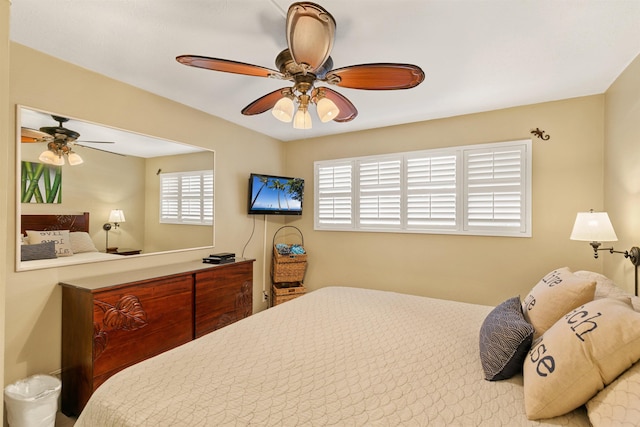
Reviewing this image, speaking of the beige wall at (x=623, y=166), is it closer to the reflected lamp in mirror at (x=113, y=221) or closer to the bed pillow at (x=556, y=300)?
the bed pillow at (x=556, y=300)

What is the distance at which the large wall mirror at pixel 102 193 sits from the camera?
6.62ft

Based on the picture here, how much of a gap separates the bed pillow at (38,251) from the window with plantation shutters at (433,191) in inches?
111

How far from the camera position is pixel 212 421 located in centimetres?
96

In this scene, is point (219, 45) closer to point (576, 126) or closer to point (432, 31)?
point (432, 31)

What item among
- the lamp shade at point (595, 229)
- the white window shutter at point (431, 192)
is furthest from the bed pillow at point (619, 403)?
the white window shutter at point (431, 192)

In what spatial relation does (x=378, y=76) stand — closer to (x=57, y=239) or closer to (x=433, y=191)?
(x=433, y=191)

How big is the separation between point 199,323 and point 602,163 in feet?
13.0

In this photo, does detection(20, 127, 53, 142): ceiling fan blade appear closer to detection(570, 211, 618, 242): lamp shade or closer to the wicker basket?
the wicker basket

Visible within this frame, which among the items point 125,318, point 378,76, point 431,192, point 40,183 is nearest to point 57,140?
point 40,183

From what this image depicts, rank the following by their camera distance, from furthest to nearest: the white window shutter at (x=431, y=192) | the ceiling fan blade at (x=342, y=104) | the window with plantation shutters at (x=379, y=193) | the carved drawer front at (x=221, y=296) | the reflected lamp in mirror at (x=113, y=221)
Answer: the window with plantation shutters at (x=379, y=193)
the white window shutter at (x=431, y=192)
the carved drawer front at (x=221, y=296)
the reflected lamp in mirror at (x=113, y=221)
the ceiling fan blade at (x=342, y=104)

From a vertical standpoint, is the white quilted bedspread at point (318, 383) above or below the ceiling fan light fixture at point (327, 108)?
below

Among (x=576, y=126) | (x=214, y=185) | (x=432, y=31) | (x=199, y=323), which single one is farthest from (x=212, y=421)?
(x=576, y=126)

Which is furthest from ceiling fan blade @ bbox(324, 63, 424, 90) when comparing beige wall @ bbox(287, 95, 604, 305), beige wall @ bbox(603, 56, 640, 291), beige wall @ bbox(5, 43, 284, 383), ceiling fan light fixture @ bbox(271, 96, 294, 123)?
beige wall @ bbox(287, 95, 604, 305)

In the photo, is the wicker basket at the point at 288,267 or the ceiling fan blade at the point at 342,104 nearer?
the ceiling fan blade at the point at 342,104
